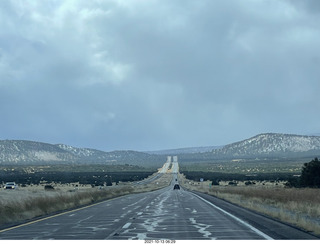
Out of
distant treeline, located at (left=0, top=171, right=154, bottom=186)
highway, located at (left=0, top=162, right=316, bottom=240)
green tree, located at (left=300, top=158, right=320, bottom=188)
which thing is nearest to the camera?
highway, located at (left=0, top=162, right=316, bottom=240)

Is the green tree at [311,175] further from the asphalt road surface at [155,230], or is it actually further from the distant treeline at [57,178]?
the distant treeline at [57,178]

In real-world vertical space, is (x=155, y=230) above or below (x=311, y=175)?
below

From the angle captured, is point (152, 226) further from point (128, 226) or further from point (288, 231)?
point (288, 231)

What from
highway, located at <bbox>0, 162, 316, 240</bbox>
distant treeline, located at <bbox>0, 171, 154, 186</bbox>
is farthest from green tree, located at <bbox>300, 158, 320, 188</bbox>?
distant treeline, located at <bbox>0, 171, 154, 186</bbox>

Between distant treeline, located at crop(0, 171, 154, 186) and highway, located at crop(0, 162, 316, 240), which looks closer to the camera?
highway, located at crop(0, 162, 316, 240)

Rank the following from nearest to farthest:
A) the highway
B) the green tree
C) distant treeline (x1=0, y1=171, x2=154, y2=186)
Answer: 1. the highway
2. the green tree
3. distant treeline (x1=0, y1=171, x2=154, y2=186)

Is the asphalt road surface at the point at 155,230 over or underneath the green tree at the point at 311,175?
underneath

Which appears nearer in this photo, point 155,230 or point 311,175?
point 155,230

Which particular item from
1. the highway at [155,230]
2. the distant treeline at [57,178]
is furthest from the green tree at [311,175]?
the distant treeline at [57,178]

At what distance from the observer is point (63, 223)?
60.3 feet

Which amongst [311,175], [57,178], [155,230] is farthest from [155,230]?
[57,178]

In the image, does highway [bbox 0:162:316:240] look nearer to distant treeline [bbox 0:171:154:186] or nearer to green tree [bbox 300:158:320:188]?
green tree [bbox 300:158:320:188]

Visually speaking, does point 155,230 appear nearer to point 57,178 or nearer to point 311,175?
Answer: point 311,175
